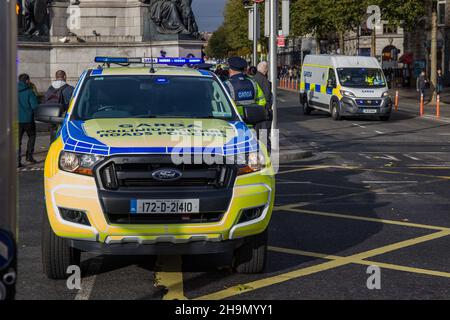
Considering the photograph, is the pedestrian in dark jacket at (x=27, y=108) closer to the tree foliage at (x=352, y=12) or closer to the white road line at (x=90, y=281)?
the white road line at (x=90, y=281)

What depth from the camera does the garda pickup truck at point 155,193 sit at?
641 centimetres

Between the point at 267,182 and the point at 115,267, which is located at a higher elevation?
the point at 267,182

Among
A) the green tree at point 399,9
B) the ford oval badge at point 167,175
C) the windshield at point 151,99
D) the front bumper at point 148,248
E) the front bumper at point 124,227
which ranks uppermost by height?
the green tree at point 399,9

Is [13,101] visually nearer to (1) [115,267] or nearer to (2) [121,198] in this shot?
(2) [121,198]

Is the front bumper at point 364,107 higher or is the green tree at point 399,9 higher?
the green tree at point 399,9

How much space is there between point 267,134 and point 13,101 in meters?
12.1

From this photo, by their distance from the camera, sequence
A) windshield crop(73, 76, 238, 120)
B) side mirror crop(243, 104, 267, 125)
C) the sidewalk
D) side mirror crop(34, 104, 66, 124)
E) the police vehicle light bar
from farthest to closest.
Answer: the sidewalk → the police vehicle light bar → side mirror crop(243, 104, 267, 125) → side mirror crop(34, 104, 66, 124) → windshield crop(73, 76, 238, 120)

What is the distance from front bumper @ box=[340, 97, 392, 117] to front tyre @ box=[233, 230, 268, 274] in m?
22.9

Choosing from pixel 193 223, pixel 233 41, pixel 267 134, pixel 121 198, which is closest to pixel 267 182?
pixel 193 223

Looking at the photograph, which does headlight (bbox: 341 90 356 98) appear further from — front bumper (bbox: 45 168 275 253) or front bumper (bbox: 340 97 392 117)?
front bumper (bbox: 45 168 275 253)

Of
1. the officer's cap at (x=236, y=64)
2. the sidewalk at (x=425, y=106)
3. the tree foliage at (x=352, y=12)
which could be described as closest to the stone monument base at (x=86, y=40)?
the sidewalk at (x=425, y=106)

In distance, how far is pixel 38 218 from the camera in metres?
10.1

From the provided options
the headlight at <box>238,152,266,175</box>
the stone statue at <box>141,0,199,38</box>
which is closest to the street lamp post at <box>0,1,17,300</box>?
the headlight at <box>238,152,266,175</box>

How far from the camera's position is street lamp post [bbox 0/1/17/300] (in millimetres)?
3596
